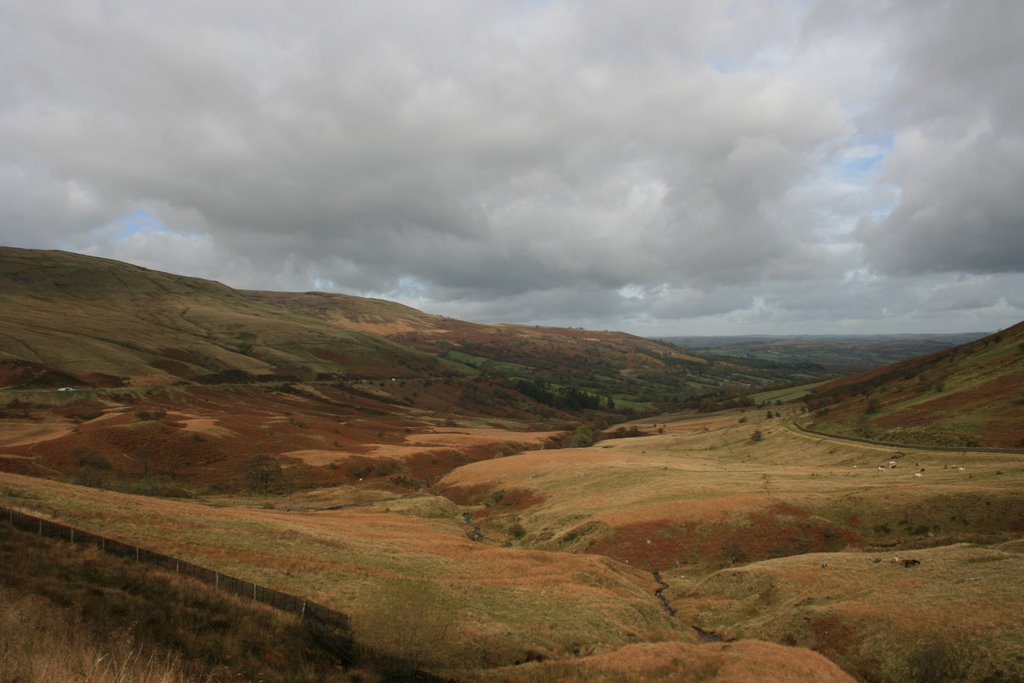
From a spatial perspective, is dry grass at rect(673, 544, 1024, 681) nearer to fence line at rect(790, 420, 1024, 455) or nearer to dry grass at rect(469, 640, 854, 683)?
dry grass at rect(469, 640, 854, 683)

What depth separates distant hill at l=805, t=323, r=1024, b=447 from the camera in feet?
249

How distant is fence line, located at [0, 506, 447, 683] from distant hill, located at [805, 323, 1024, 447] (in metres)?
84.6

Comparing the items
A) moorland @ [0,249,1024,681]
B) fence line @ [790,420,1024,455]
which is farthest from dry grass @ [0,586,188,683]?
fence line @ [790,420,1024,455]

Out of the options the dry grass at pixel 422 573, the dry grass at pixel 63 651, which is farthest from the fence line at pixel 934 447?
the dry grass at pixel 63 651

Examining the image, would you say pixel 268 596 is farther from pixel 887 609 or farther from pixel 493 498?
pixel 493 498

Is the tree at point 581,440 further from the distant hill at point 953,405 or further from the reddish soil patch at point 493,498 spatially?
the reddish soil patch at point 493,498

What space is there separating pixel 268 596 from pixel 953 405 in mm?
107526

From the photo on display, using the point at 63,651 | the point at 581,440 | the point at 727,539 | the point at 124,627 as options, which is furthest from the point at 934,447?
the point at 63,651

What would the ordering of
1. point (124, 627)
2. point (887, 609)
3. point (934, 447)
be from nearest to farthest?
point (124, 627)
point (887, 609)
point (934, 447)

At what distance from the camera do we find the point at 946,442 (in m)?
76.2

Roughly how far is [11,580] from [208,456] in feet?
271

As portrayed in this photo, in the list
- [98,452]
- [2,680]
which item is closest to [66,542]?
[2,680]

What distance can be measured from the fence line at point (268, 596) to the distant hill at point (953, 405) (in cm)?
8462

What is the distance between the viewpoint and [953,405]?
3501 inches
